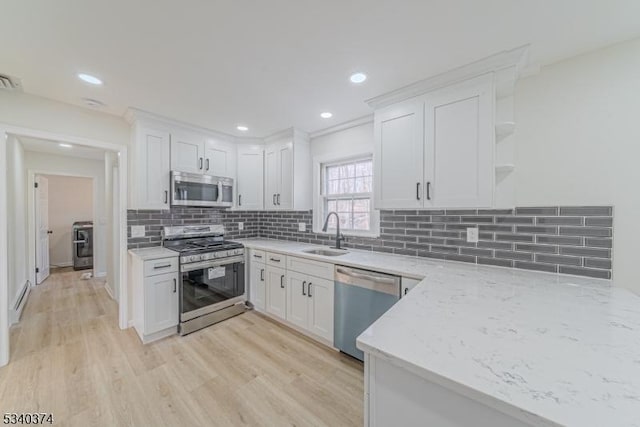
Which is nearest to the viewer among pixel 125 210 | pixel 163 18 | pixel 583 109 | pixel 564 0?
pixel 564 0

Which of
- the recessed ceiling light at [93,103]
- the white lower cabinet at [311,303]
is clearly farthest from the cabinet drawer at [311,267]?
the recessed ceiling light at [93,103]

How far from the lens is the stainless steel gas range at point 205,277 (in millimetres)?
2750

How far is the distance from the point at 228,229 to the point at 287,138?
65.6 inches

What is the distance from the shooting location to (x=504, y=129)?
1.88 m

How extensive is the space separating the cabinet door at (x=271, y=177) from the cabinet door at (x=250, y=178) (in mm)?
82

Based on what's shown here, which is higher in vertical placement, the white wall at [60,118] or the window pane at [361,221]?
the white wall at [60,118]

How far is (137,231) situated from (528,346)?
11.8ft

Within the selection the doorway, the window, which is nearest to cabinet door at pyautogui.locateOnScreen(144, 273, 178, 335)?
the window

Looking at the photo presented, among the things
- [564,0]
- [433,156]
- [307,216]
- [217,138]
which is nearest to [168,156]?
[217,138]

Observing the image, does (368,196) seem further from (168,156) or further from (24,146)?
(24,146)

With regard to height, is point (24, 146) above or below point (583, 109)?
above

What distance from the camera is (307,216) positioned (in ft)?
11.5

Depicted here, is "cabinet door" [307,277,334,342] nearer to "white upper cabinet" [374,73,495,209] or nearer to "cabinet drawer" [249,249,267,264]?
"cabinet drawer" [249,249,267,264]

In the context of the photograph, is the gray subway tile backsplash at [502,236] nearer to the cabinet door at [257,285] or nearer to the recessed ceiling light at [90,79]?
the cabinet door at [257,285]
